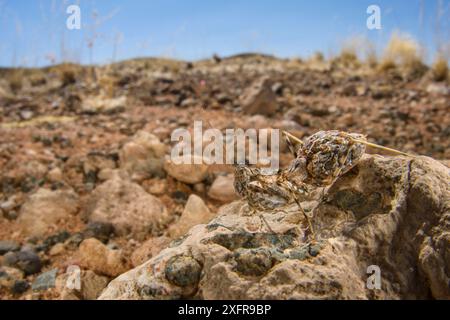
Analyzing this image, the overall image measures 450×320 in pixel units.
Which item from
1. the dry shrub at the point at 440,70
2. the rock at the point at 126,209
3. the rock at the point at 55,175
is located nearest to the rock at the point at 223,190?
the rock at the point at 126,209

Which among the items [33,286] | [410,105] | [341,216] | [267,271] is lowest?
[33,286]

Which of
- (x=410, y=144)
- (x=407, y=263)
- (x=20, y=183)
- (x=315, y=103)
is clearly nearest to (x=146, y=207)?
(x=20, y=183)

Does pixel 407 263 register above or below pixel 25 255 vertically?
above

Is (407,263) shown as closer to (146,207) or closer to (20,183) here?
(146,207)

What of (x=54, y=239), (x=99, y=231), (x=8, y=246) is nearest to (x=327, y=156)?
(x=99, y=231)

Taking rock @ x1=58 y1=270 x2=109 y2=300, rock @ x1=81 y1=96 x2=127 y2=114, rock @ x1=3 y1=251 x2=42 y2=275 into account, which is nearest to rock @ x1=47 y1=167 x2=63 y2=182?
rock @ x1=3 y1=251 x2=42 y2=275

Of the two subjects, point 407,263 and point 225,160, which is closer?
point 407,263

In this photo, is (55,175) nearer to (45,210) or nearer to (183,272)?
(45,210)

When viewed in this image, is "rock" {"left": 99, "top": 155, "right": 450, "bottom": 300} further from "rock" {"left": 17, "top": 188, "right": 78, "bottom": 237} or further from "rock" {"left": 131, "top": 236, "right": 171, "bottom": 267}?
"rock" {"left": 17, "top": 188, "right": 78, "bottom": 237}
